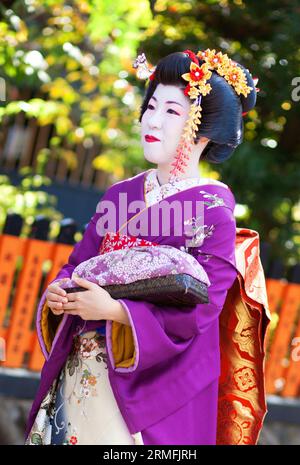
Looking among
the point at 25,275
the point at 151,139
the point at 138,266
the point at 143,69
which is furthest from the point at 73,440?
the point at 25,275

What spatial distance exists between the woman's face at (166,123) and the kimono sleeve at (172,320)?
310 mm

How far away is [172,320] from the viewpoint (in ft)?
8.18

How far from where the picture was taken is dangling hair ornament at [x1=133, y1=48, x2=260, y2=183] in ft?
8.76

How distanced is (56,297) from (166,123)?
72 centimetres

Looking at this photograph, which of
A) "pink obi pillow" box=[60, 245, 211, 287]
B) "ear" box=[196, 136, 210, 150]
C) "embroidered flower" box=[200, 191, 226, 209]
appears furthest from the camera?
"ear" box=[196, 136, 210, 150]

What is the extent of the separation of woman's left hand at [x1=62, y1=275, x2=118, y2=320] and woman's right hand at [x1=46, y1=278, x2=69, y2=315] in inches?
2.0

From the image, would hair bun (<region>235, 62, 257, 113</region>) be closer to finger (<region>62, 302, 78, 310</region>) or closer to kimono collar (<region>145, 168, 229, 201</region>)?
kimono collar (<region>145, 168, 229, 201</region>)

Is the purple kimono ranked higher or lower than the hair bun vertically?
lower

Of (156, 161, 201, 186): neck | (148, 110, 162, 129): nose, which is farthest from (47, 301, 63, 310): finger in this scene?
(148, 110, 162, 129): nose

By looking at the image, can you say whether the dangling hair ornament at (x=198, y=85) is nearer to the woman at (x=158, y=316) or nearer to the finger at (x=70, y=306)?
the woman at (x=158, y=316)

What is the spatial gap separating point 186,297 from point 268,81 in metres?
3.42

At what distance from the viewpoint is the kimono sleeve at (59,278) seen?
275 cm

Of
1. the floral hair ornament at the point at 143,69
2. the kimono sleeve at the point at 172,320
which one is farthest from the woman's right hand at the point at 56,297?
the floral hair ornament at the point at 143,69
